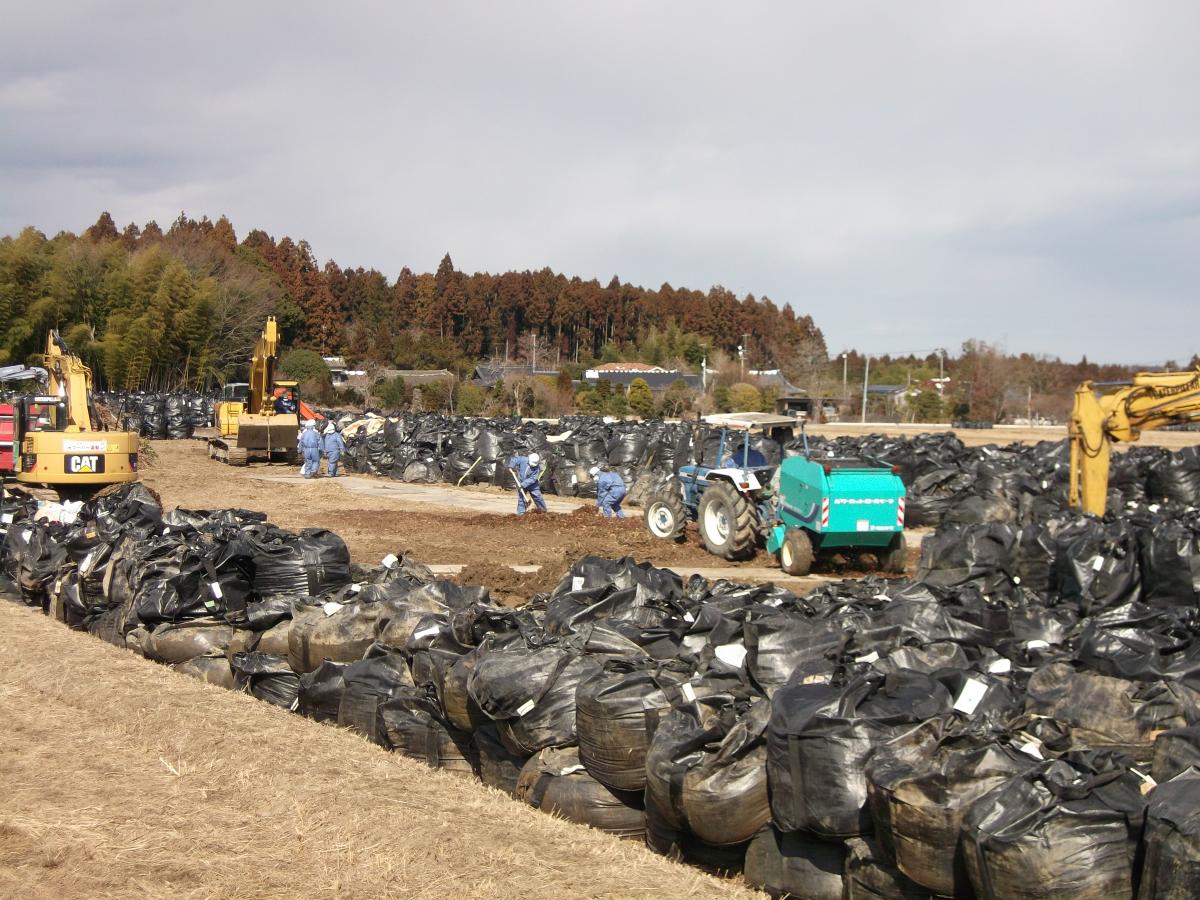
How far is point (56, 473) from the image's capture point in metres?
15.7

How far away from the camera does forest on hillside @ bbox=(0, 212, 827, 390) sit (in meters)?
44.4

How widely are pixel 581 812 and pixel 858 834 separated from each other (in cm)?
141

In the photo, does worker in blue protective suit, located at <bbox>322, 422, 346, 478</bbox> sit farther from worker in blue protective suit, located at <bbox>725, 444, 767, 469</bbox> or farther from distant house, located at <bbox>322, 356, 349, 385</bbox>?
distant house, located at <bbox>322, 356, 349, 385</bbox>

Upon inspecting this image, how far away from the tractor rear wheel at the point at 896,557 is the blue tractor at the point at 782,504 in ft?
0.04

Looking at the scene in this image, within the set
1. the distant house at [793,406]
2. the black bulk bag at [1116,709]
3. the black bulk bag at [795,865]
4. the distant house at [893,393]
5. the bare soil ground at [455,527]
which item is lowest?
the bare soil ground at [455,527]

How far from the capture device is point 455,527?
1591 centimetres

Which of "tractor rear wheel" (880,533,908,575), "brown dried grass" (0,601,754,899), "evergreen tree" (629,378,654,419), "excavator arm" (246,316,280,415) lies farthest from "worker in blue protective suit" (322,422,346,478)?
"evergreen tree" (629,378,654,419)

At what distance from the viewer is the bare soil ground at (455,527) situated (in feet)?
41.2

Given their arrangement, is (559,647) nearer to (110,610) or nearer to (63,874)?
(63,874)

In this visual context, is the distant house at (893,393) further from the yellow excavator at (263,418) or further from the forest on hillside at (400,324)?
the yellow excavator at (263,418)

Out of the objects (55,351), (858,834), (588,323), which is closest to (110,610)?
(858,834)

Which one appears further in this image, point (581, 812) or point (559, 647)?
A: point (559, 647)

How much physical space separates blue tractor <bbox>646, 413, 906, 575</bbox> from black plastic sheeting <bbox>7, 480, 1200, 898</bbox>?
2.87m

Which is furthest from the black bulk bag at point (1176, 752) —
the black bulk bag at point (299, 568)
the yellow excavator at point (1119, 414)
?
the yellow excavator at point (1119, 414)
